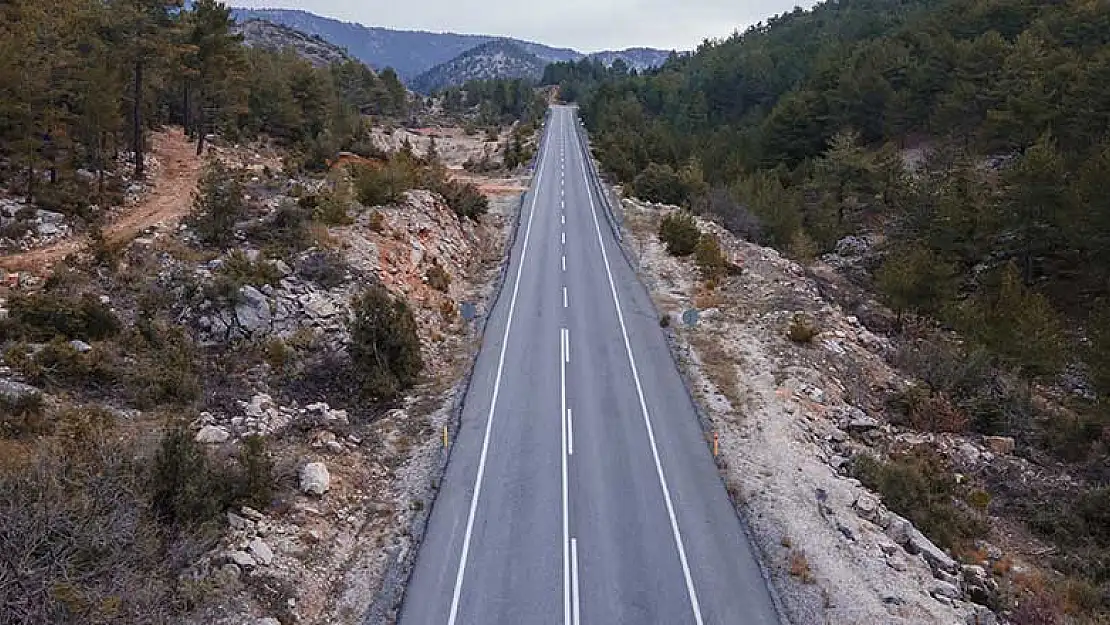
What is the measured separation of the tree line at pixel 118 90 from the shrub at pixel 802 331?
1126 inches

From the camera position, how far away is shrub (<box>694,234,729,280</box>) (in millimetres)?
34312

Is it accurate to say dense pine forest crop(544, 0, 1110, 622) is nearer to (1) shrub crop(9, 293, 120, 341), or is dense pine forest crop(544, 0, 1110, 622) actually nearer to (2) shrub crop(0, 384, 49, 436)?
(2) shrub crop(0, 384, 49, 436)

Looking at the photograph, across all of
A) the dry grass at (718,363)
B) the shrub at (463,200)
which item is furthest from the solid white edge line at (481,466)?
the shrub at (463,200)

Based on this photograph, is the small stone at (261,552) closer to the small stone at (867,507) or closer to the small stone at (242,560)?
the small stone at (242,560)

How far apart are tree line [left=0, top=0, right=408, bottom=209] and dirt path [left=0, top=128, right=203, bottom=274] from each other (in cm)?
112

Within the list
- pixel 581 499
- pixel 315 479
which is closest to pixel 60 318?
pixel 315 479

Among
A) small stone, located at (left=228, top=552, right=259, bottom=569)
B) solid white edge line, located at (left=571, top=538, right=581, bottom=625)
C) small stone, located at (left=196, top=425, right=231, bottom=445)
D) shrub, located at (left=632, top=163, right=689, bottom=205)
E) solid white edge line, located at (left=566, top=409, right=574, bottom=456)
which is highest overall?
shrub, located at (left=632, top=163, right=689, bottom=205)

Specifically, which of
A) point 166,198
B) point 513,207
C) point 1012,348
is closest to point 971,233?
point 1012,348

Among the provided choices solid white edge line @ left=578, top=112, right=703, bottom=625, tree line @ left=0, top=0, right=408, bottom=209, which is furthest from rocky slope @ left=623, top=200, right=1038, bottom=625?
tree line @ left=0, top=0, right=408, bottom=209

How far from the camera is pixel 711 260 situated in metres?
34.8

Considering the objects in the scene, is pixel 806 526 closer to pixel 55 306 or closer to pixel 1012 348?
pixel 1012 348

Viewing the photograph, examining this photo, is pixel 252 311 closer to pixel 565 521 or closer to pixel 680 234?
pixel 565 521

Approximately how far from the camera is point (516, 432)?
1997 centimetres

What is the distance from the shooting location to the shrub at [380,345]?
21.5 m
